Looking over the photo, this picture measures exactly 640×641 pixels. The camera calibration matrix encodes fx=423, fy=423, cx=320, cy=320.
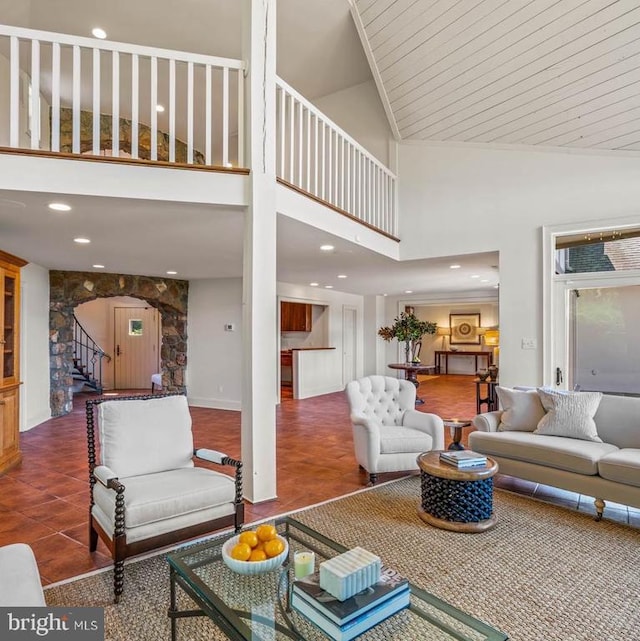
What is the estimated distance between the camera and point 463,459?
293 cm

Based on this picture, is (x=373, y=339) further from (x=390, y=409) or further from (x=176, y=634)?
(x=176, y=634)

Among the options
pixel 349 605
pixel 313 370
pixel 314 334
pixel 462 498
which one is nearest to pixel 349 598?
pixel 349 605

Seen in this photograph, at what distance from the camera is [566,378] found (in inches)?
182

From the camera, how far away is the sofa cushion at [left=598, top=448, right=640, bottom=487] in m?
2.88

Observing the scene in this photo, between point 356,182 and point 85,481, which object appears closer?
point 85,481

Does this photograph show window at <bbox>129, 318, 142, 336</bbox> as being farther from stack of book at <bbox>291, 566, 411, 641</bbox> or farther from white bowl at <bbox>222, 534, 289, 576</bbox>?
stack of book at <bbox>291, 566, 411, 641</bbox>

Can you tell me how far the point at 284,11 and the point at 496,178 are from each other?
3072mm

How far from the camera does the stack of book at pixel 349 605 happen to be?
138cm

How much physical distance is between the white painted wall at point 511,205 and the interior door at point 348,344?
189 inches

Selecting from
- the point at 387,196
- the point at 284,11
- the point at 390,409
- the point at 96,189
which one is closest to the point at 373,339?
the point at 387,196

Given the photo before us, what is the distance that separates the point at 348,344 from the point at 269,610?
8.96 m

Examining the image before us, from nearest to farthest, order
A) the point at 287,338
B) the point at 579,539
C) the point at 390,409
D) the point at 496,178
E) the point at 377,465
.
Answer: the point at 579,539, the point at 377,465, the point at 390,409, the point at 496,178, the point at 287,338

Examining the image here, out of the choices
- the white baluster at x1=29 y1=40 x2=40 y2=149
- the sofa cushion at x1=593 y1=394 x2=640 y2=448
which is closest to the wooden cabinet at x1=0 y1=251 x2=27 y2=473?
the white baluster at x1=29 y1=40 x2=40 y2=149

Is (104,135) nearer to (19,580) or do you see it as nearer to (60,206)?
(60,206)
